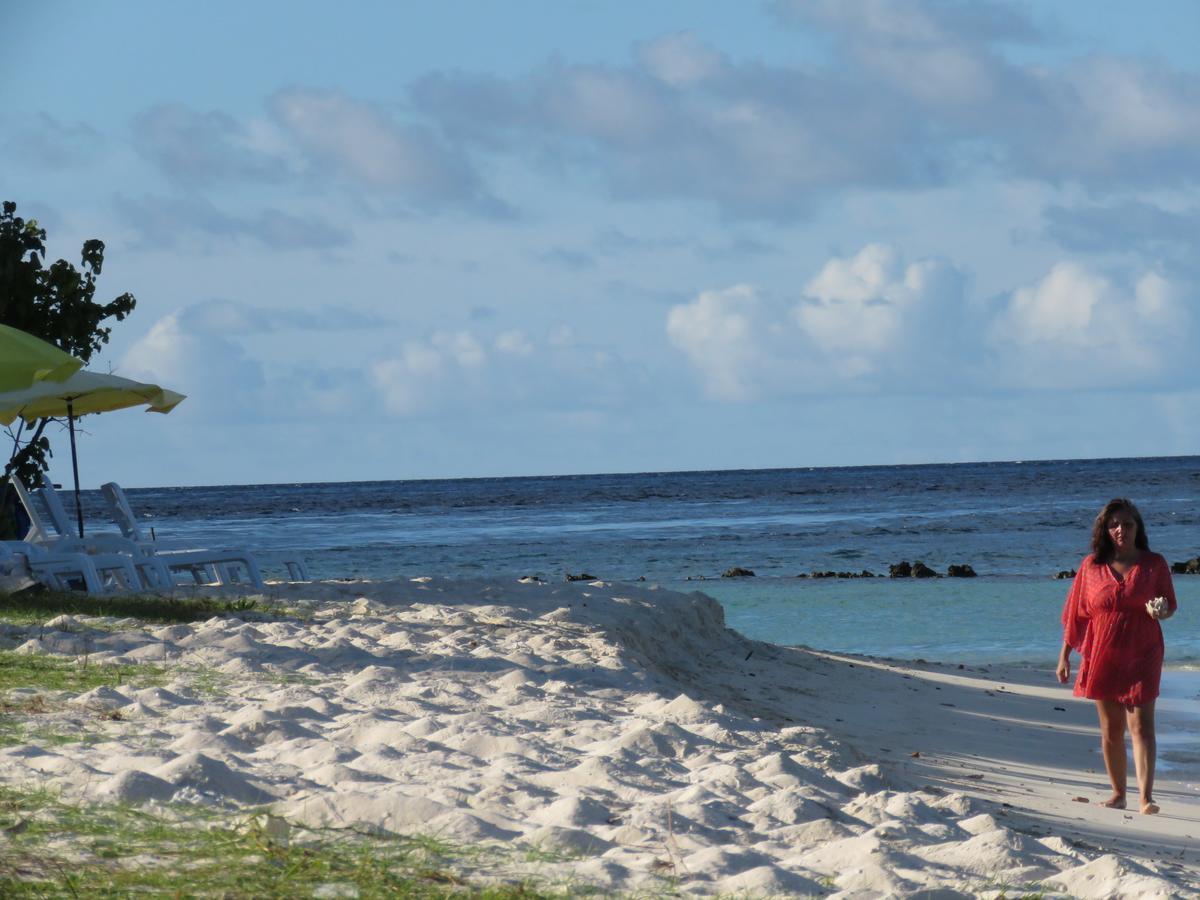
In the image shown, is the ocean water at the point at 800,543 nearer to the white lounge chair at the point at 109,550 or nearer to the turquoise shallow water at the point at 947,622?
the turquoise shallow water at the point at 947,622

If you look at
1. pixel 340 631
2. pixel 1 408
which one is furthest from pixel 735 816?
pixel 1 408

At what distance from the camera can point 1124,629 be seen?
557 centimetres

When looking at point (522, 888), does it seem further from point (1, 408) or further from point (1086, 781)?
point (1, 408)

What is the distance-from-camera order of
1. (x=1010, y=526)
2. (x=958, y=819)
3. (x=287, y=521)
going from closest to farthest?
(x=958, y=819) < (x=1010, y=526) < (x=287, y=521)

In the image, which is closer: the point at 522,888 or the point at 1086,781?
the point at 522,888

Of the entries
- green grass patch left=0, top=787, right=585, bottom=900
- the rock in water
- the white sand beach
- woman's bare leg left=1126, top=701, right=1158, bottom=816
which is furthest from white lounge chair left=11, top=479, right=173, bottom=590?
the rock in water

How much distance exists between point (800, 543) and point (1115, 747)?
24368 mm

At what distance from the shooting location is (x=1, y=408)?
8820mm

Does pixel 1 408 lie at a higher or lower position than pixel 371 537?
higher

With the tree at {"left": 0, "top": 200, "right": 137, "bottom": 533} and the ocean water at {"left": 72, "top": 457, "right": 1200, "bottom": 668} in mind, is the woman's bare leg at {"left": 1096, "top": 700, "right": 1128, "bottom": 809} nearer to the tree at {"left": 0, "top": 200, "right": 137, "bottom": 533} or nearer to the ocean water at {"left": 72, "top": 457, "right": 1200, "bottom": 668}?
the ocean water at {"left": 72, "top": 457, "right": 1200, "bottom": 668}

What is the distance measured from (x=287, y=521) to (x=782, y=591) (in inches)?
1307

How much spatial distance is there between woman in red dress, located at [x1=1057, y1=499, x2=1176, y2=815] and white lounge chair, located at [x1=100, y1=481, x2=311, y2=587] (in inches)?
258

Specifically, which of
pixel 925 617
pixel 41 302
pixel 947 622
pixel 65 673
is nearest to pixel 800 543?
pixel 925 617

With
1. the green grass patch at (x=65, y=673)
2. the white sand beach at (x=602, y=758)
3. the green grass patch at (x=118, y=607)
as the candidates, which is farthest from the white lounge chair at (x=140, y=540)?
the green grass patch at (x=65, y=673)
